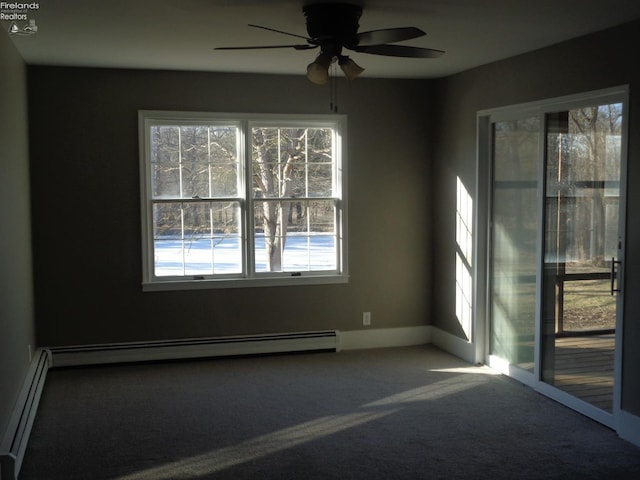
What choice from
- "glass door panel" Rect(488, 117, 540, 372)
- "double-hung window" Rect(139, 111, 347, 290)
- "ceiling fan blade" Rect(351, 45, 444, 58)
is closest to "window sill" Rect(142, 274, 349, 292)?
"double-hung window" Rect(139, 111, 347, 290)

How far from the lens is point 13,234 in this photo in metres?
4.66

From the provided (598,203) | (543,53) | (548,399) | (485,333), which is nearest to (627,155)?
(598,203)

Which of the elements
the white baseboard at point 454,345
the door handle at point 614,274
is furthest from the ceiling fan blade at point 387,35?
the white baseboard at point 454,345

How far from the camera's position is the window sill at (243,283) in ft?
20.3

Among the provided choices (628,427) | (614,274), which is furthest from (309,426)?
(614,274)

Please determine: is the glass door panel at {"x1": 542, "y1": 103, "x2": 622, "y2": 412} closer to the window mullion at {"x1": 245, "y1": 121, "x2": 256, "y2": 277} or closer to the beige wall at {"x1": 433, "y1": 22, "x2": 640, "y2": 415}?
the beige wall at {"x1": 433, "y1": 22, "x2": 640, "y2": 415}

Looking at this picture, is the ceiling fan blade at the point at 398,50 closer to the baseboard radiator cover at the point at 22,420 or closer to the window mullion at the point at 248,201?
the window mullion at the point at 248,201

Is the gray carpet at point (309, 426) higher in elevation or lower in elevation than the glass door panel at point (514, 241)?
lower

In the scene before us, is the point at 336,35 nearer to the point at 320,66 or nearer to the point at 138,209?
the point at 320,66

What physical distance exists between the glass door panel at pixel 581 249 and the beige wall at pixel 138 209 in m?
1.89

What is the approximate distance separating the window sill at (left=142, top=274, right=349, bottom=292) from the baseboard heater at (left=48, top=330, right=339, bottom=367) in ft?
1.59

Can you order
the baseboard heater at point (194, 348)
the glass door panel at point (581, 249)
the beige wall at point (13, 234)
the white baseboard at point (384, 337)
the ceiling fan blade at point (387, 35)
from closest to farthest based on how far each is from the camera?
the ceiling fan blade at point (387, 35) → the beige wall at point (13, 234) → the glass door panel at point (581, 249) → the baseboard heater at point (194, 348) → the white baseboard at point (384, 337)

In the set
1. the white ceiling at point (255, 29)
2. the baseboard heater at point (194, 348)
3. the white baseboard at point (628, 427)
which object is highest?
the white ceiling at point (255, 29)

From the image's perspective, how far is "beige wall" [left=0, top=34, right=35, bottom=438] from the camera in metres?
4.12
